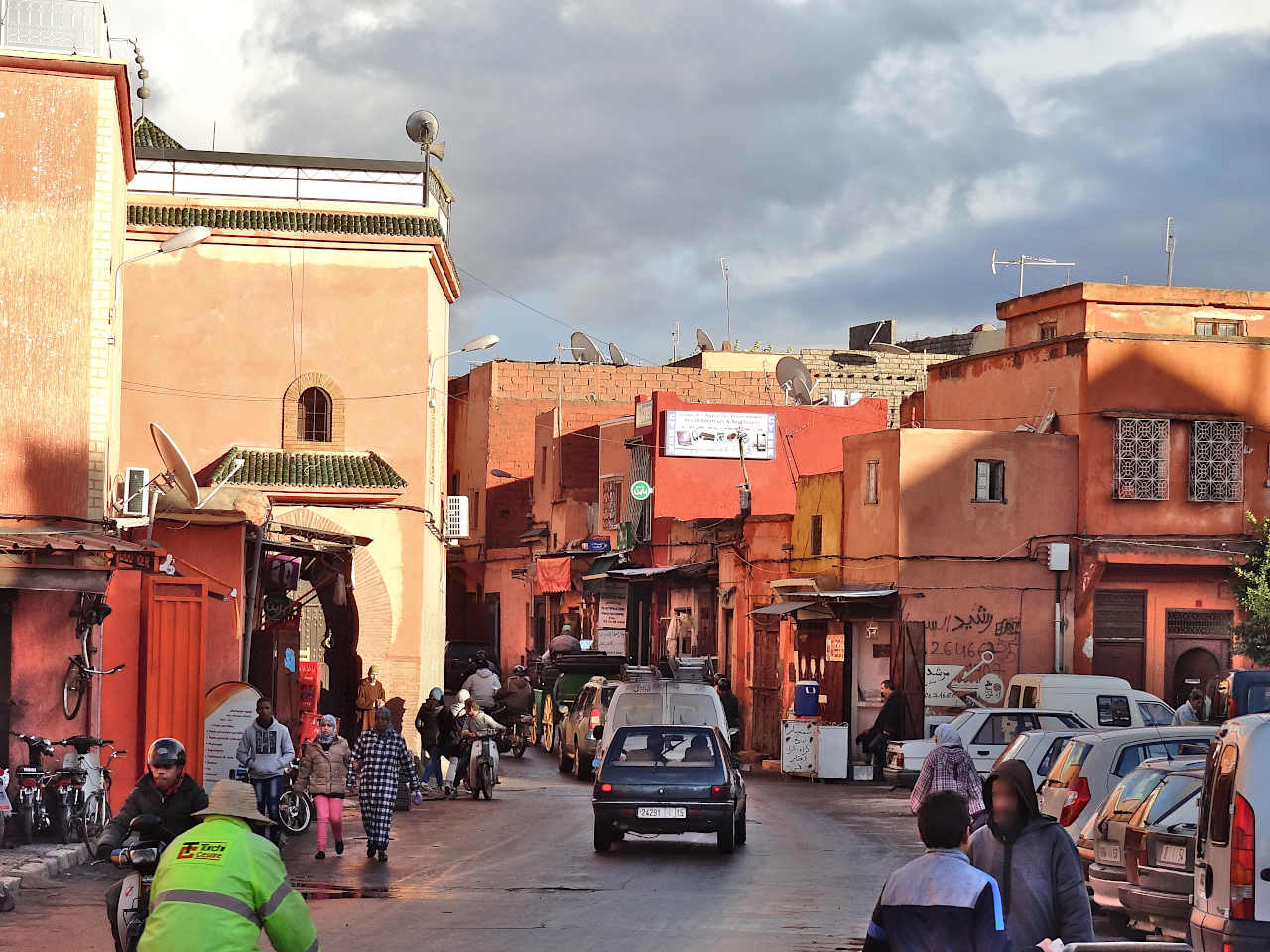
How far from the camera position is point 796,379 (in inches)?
2183

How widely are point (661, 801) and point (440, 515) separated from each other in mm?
21792

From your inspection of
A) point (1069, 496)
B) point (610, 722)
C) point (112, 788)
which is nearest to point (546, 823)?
point (610, 722)

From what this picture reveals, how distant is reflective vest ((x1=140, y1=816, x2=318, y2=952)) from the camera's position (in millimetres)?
6863

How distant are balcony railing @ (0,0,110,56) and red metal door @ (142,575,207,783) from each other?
6.47 m

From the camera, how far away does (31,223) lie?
75.7 ft

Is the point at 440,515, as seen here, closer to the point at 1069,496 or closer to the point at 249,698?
the point at 1069,496

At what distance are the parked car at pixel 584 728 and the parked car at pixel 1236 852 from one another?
22631 mm

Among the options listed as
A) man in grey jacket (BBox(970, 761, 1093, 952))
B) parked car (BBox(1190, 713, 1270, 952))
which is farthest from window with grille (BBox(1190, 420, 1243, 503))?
man in grey jacket (BBox(970, 761, 1093, 952))

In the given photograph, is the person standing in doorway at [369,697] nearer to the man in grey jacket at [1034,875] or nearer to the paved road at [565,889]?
the paved road at [565,889]

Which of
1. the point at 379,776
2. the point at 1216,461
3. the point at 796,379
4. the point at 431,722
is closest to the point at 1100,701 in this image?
the point at 1216,461

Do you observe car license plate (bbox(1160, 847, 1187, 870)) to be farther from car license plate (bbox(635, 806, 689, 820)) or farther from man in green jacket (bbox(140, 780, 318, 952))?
car license plate (bbox(635, 806, 689, 820))

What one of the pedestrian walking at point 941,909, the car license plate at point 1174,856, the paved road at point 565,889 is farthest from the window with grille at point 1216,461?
the pedestrian walking at point 941,909

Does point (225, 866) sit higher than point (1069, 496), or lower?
lower

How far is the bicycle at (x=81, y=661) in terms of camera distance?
2153 cm
